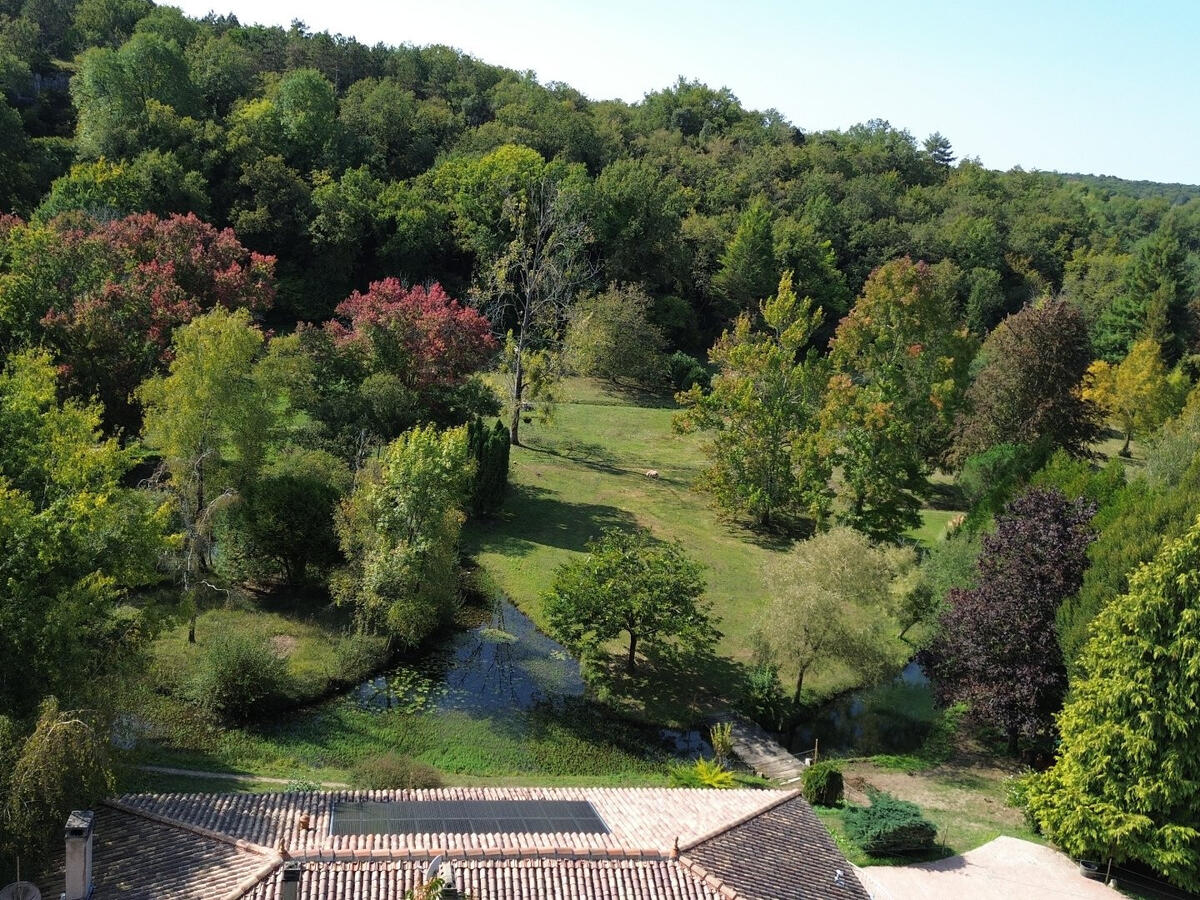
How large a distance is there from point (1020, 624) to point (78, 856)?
22.5 meters

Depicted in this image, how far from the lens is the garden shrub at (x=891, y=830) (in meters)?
21.8

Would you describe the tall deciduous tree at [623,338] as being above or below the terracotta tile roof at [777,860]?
above

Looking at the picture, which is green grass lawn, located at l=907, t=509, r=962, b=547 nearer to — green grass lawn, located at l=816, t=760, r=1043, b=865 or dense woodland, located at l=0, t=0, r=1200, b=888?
dense woodland, located at l=0, t=0, r=1200, b=888

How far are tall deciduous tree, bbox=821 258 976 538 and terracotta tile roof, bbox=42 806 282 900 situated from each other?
28.1m

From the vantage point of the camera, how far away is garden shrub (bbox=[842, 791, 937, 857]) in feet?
71.7

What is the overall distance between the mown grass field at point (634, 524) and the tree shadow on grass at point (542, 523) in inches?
1.9

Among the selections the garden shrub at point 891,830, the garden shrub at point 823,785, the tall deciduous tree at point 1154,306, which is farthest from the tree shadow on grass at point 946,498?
the tall deciduous tree at point 1154,306

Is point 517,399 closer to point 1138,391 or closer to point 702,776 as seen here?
point 702,776

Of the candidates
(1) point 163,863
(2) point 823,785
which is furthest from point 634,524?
(1) point 163,863

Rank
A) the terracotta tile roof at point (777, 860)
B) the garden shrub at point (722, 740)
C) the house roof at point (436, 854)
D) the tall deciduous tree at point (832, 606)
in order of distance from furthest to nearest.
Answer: the tall deciduous tree at point (832, 606)
the garden shrub at point (722, 740)
the terracotta tile roof at point (777, 860)
the house roof at point (436, 854)

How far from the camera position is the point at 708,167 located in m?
91.4

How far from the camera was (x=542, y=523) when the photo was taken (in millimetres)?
41688

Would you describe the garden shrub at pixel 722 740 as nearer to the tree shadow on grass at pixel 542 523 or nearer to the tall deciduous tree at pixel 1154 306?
the tree shadow on grass at pixel 542 523

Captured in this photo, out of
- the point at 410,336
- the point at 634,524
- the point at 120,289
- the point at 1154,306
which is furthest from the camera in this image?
the point at 1154,306
